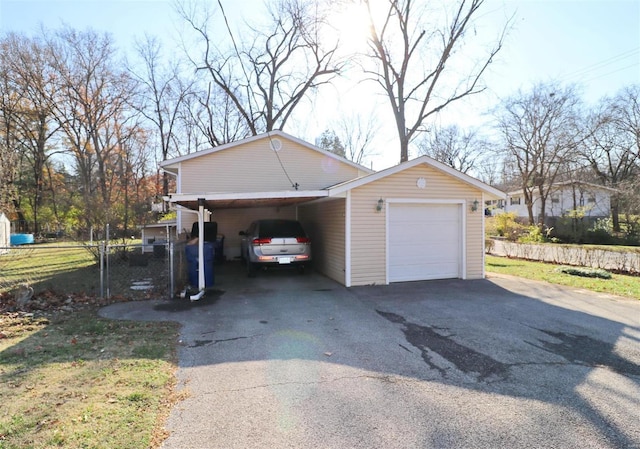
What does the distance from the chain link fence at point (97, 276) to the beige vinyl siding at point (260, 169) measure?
321cm

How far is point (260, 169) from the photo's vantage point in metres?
13.1

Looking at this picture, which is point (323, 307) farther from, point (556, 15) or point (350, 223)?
point (556, 15)

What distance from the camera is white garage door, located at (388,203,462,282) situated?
925 centimetres

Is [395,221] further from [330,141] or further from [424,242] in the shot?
[330,141]

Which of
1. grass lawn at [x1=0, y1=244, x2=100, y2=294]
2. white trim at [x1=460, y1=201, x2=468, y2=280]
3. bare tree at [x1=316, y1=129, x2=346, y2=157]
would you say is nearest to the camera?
grass lawn at [x1=0, y1=244, x2=100, y2=294]

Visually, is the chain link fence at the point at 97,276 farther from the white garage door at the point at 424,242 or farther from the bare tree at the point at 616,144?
the bare tree at the point at 616,144

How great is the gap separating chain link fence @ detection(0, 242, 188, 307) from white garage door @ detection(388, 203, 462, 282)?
5.28 metres

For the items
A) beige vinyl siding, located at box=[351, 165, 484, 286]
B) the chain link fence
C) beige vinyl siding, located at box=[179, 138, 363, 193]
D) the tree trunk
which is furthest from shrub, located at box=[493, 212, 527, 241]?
the chain link fence

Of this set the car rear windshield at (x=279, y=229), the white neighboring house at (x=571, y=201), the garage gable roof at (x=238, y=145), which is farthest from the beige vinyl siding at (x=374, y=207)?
the white neighboring house at (x=571, y=201)

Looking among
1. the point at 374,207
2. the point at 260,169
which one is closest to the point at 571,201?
the point at 260,169

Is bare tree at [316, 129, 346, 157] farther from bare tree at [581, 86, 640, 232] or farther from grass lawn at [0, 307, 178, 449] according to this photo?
grass lawn at [0, 307, 178, 449]

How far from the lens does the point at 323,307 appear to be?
22.4 feet

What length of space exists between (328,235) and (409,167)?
115 inches

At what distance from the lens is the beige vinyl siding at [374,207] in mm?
8773
